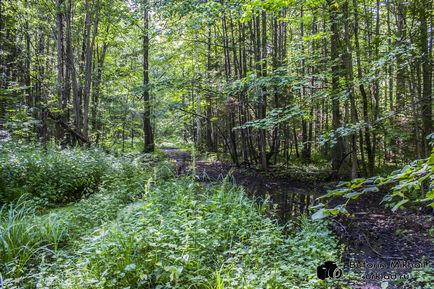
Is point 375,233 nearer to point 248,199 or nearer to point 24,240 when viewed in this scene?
point 248,199

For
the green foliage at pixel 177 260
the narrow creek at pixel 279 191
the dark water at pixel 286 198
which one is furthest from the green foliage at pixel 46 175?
the dark water at pixel 286 198

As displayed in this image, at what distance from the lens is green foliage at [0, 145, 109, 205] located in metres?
5.36

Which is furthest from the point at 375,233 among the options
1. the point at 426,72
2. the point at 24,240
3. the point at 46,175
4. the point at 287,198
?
the point at 46,175

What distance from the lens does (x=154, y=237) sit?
284cm

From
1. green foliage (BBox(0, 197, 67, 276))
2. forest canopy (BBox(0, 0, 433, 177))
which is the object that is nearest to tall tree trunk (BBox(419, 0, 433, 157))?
forest canopy (BBox(0, 0, 433, 177))

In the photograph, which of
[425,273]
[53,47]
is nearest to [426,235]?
[425,273]

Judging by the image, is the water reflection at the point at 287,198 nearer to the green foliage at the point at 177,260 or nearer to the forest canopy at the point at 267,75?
the forest canopy at the point at 267,75

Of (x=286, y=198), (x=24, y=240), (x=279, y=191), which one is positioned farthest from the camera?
(x=279, y=191)

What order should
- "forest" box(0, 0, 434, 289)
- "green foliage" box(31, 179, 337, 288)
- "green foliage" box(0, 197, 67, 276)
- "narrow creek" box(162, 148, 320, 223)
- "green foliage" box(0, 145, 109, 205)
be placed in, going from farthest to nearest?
"narrow creek" box(162, 148, 320, 223) → "green foliage" box(0, 145, 109, 205) → "green foliage" box(0, 197, 67, 276) → "forest" box(0, 0, 434, 289) → "green foliage" box(31, 179, 337, 288)

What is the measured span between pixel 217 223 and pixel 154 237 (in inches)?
47.4

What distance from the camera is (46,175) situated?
5.80m

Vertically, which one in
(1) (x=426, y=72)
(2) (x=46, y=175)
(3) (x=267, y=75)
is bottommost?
(2) (x=46, y=175)

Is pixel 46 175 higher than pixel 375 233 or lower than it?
higher

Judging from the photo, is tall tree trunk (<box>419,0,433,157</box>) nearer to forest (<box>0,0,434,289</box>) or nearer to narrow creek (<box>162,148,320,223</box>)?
forest (<box>0,0,434,289</box>)
